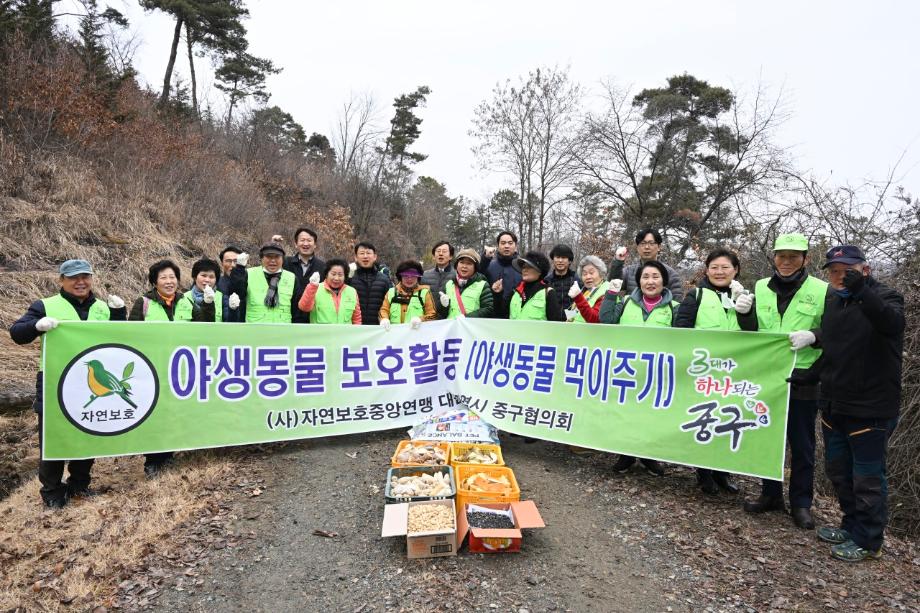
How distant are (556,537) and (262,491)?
2665 millimetres

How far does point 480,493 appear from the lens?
375 centimetres

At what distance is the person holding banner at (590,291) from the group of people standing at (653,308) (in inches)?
0.6

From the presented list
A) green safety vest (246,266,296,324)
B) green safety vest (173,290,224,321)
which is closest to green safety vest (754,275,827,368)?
green safety vest (246,266,296,324)

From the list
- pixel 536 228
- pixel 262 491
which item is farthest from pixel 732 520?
pixel 536 228

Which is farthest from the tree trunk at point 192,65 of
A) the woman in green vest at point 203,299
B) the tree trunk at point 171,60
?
the woman in green vest at point 203,299

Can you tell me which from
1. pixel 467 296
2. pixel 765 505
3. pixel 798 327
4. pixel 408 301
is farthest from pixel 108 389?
pixel 798 327

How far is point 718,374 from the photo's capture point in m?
4.39

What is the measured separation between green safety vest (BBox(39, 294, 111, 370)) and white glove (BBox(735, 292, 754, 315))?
5.70 meters

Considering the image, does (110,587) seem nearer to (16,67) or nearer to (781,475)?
(781,475)

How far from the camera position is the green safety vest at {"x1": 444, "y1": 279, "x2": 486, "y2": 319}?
597cm

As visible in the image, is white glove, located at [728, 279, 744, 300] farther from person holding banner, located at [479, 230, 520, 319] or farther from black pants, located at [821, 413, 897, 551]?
person holding banner, located at [479, 230, 520, 319]

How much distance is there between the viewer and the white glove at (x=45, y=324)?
438cm

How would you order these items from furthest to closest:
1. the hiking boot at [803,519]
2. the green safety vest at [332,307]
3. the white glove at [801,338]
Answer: the green safety vest at [332,307]
the hiking boot at [803,519]
the white glove at [801,338]

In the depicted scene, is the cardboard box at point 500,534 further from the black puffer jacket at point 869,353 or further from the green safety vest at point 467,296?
the green safety vest at point 467,296
